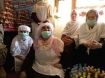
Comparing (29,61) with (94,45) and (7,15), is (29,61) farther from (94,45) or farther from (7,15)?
(7,15)

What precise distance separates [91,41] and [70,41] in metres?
0.29

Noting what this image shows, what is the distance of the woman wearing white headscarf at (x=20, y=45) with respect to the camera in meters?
2.70

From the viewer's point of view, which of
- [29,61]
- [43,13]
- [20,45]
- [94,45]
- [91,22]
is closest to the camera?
[94,45]

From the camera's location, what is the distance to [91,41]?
237 centimetres

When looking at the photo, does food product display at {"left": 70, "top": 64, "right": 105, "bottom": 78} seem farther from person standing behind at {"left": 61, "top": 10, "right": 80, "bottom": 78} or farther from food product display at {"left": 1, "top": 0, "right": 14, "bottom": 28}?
food product display at {"left": 1, "top": 0, "right": 14, "bottom": 28}

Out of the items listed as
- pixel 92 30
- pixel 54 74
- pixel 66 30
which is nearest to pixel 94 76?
pixel 54 74

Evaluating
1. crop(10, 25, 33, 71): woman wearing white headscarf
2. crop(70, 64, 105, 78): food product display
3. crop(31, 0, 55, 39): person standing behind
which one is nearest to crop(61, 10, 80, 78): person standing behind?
crop(70, 64, 105, 78): food product display

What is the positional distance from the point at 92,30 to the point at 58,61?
610mm

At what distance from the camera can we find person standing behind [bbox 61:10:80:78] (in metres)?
2.32

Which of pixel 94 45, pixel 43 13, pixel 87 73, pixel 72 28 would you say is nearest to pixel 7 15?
pixel 43 13

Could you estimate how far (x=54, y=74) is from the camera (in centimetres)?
219

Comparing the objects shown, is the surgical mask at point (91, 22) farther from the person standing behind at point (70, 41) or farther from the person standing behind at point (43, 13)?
the person standing behind at point (43, 13)

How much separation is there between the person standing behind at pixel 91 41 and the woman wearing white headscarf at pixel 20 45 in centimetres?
81

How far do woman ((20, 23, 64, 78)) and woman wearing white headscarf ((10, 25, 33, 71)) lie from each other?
380mm
